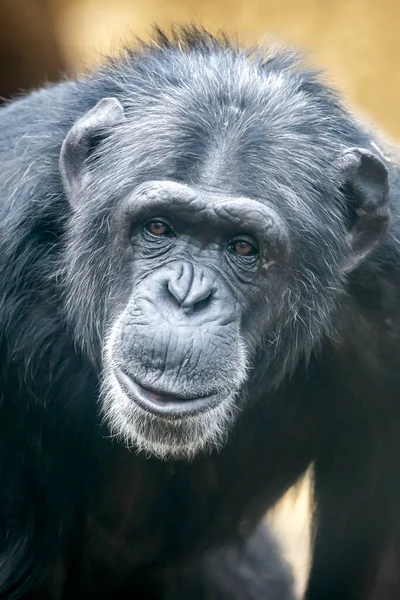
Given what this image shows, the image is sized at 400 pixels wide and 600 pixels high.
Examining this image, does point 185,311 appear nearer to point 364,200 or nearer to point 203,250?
point 203,250

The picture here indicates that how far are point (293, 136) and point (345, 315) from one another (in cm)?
101

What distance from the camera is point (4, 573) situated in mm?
5742

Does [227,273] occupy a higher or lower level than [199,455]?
higher

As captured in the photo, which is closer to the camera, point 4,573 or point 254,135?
point 254,135

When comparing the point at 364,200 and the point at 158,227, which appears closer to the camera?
the point at 158,227

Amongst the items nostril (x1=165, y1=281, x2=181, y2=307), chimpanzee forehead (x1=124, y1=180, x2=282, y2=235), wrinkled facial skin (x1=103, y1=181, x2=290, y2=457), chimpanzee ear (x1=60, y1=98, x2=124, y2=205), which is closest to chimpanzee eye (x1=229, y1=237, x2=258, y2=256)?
wrinkled facial skin (x1=103, y1=181, x2=290, y2=457)

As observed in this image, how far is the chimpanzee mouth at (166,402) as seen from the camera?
14.9 ft

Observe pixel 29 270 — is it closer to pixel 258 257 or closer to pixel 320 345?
pixel 258 257

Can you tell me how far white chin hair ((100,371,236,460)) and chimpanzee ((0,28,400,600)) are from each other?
13 millimetres

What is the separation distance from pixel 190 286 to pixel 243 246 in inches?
14.6

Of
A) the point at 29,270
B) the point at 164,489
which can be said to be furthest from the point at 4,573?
the point at 29,270

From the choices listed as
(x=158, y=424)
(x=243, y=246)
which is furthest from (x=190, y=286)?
(x=158, y=424)

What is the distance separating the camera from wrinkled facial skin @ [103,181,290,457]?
455cm

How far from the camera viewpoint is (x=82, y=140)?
16.9ft
